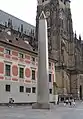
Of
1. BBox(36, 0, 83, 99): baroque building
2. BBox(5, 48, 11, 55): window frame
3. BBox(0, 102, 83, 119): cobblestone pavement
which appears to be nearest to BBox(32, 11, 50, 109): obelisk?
BBox(0, 102, 83, 119): cobblestone pavement

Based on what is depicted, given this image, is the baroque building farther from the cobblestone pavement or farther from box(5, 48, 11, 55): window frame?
the cobblestone pavement

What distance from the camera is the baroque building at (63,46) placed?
8312 centimetres

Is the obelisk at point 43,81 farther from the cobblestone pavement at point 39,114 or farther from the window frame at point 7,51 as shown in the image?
the window frame at point 7,51

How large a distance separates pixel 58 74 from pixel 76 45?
76.2ft

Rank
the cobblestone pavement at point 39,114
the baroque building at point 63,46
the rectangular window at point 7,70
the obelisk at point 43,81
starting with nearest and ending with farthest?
the cobblestone pavement at point 39,114, the obelisk at point 43,81, the rectangular window at point 7,70, the baroque building at point 63,46

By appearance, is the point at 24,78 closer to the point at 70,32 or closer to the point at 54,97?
the point at 54,97

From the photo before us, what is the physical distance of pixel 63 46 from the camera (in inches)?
3519

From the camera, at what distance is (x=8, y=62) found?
42.5 metres

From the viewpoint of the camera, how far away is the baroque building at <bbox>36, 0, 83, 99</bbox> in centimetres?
8312

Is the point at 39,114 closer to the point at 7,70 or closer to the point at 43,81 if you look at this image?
the point at 43,81

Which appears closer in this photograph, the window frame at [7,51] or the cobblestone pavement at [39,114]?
the cobblestone pavement at [39,114]

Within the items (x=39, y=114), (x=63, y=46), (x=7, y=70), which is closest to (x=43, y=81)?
(x=39, y=114)

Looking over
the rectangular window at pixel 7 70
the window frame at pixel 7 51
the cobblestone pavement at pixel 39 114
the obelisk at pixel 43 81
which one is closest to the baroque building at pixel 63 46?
the rectangular window at pixel 7 70

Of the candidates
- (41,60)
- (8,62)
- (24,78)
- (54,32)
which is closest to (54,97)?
(24,78)
